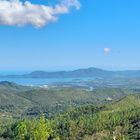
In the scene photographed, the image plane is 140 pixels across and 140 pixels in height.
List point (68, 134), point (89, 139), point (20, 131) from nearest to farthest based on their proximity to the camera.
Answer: point (20, 131) < point (89, 139) < point (68, 134)

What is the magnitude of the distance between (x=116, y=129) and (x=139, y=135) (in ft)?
73.8

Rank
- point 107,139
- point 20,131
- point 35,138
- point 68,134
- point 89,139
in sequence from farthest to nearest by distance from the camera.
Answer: point 68,134, point 89,139, point 107,139, point 20,131, point 35,138

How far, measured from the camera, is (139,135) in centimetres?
17538

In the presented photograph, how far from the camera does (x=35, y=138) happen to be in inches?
4313

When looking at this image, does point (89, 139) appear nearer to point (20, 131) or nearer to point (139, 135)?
point (139, 135)

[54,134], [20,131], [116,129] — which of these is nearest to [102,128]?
[116,129]

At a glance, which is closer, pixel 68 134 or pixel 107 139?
pixel 107 139

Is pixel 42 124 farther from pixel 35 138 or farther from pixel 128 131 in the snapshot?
pixel 128 131

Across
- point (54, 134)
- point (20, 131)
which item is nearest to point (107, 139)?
point (54, 134)

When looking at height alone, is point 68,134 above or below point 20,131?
below

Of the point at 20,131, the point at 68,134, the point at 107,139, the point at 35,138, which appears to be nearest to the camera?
the point at 35,138

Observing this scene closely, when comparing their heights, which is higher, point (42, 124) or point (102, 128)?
point (42, 124)

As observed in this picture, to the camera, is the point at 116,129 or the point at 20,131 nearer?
the point at 20,131

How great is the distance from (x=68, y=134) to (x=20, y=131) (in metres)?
77.7
